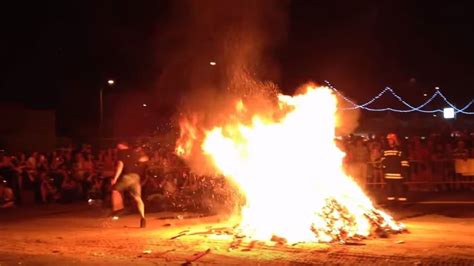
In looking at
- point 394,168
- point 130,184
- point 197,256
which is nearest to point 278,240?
point 197,256

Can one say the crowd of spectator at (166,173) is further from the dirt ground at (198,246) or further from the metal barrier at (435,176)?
the dirt ground at (198,246)

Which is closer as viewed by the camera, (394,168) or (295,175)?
(295,175)

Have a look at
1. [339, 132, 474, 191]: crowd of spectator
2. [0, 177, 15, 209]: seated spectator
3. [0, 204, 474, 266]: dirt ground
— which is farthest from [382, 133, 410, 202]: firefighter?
[0, 177, 15, 209]: seated spectator

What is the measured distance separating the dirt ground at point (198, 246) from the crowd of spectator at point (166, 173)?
4645 millimetres

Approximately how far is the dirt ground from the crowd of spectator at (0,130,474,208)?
4.64 m

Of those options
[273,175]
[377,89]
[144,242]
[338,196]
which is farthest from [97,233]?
[377,89]

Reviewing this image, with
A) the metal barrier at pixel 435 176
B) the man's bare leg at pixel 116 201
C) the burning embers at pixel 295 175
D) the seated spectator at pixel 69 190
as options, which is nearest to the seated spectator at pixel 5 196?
the seated spectator at pixel 69 190

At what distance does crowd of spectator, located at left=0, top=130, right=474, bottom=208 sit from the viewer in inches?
694

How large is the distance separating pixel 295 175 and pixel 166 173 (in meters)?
8.53

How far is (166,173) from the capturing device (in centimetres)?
1880

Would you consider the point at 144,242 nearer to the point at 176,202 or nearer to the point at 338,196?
the point at 338,196

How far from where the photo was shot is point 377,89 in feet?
166

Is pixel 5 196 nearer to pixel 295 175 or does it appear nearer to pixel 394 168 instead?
pixel 295 175

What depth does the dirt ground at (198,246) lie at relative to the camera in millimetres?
8266
